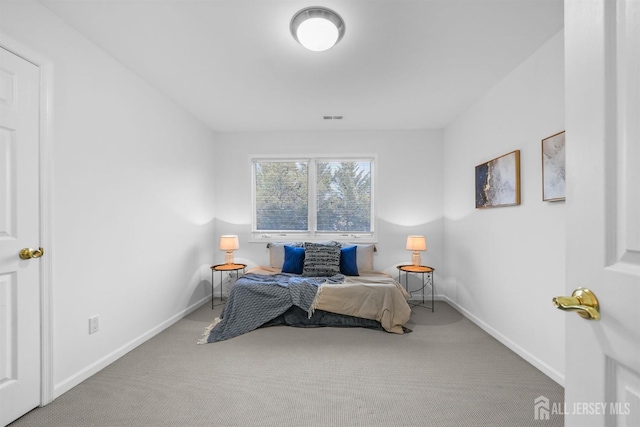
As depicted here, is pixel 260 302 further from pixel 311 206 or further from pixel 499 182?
pixel 499 182

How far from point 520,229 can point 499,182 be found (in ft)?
1.74

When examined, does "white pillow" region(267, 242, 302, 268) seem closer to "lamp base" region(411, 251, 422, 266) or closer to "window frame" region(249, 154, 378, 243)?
"window frame" region(249, 154, 378, 243)

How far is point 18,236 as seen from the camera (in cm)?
170

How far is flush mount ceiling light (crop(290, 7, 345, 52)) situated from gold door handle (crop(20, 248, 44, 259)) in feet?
6.96

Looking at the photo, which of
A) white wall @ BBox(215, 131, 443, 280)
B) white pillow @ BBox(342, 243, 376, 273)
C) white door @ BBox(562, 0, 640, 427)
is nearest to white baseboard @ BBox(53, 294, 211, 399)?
white wall @ BBox(215, 131, 443, 280)

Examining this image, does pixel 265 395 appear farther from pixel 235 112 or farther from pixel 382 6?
pixel 235 112

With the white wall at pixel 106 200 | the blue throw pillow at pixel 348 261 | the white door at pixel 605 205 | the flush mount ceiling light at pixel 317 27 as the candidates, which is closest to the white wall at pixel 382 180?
the blue throw pillow at pixel 348 261

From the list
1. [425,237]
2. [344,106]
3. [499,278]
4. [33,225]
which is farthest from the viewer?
[425,237]

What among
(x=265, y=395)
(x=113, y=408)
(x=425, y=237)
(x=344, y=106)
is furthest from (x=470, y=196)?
(x=113, y=408)

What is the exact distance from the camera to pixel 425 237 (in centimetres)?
434

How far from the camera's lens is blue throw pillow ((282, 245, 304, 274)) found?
13.0ft

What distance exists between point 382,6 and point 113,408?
302 centimetres

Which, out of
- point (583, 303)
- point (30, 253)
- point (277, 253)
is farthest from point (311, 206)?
point (583, 303)

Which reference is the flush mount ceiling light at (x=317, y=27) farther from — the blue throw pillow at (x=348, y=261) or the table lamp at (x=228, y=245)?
the table lamp at (x=228, y=245)
